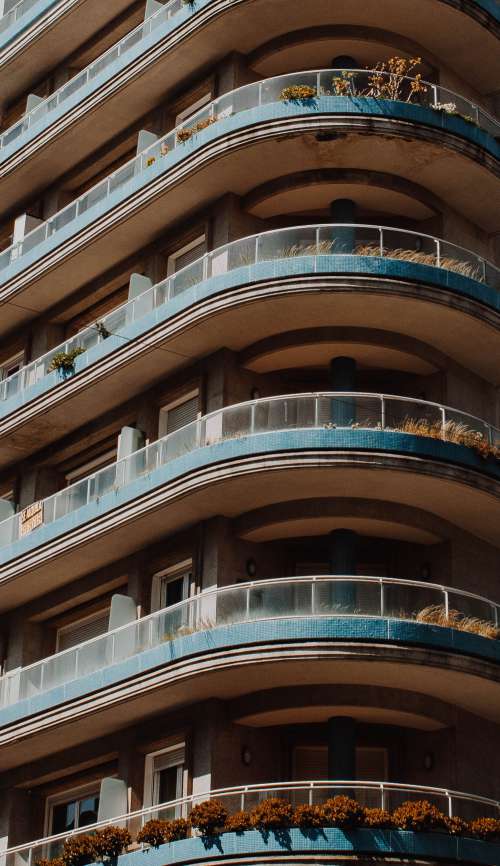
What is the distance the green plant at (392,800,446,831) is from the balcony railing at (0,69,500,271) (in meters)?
15.2

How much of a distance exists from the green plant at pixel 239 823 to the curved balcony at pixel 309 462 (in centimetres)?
701

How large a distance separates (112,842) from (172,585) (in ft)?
20.6

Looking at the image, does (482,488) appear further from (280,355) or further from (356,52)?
(356,52)

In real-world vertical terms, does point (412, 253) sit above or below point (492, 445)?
above

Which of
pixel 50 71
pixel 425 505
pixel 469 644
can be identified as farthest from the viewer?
pixel 50 71

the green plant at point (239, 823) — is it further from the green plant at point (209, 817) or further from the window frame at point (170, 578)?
the window frame at point (170, 578)

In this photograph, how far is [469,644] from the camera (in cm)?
3362

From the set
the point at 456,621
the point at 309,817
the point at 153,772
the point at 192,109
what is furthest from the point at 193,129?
the point at 309,817

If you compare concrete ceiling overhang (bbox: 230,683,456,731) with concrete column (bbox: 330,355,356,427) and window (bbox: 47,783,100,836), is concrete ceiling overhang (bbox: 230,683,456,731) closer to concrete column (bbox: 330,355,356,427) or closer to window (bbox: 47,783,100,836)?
window (bbox: 47,783,100,836)

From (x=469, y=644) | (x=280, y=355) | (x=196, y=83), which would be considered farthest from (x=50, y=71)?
(x=469, y=644)

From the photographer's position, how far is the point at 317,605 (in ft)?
110

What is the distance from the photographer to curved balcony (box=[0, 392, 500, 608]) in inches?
1374

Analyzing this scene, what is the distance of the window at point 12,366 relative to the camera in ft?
154

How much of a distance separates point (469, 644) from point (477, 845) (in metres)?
3.95
